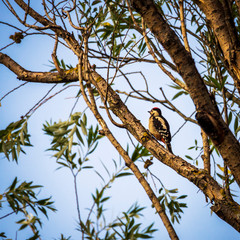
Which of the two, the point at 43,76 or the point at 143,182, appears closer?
the point at 143,182

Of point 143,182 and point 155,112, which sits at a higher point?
point 155,112

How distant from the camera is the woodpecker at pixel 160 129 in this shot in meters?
4.84

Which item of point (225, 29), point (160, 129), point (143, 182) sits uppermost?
point (160, 129)

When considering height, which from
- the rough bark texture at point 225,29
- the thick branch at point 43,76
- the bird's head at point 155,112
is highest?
the bird's head at point 155,112

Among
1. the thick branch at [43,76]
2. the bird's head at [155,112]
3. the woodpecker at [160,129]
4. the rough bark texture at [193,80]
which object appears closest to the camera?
the rough bark texture at [193,80]

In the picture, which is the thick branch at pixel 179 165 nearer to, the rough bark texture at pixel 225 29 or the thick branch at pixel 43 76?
the thick branch at pixel 43 76

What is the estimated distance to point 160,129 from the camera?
195 inches

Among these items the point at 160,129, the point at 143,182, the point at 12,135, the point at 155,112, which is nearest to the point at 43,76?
the point at 12,135

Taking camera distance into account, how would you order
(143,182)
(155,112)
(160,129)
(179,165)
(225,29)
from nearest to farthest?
(143,182) < (179,165) < (225,29) < (160,129) < (155,112)

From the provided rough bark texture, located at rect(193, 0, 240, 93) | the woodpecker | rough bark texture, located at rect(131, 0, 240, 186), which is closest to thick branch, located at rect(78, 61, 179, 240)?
rough bark texture, located at rect(131, 0, 240, 186)

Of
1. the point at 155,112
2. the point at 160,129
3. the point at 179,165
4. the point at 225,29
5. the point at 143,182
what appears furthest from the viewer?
the point at 155,112

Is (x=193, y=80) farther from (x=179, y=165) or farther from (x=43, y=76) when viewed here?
(x=43, y=76)

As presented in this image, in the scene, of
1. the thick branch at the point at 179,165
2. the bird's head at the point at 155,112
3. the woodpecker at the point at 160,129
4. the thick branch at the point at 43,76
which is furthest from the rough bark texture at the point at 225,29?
the bird's head at the point at 155,112

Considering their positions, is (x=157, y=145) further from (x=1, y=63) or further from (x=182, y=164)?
(x=1, y=63)
